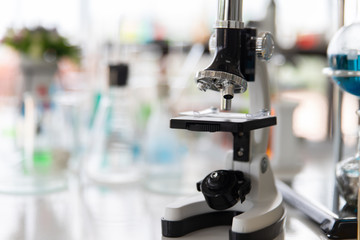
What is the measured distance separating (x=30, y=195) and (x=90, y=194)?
108mm

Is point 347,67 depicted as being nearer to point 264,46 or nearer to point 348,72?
point 348,72

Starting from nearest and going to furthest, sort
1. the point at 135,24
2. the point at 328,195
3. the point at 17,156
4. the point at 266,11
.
Answer: the point at 328,195 < the point at 17,156 < the point at 266,11 < the point at 135,24

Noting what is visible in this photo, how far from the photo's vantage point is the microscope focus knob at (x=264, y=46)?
2.13 feet

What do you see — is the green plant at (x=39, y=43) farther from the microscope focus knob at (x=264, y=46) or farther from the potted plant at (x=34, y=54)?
the microscope focus knob at (x=264, y=46)

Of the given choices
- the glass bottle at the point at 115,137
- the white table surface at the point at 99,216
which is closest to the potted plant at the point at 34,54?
the glass bottle at the point at 115,137

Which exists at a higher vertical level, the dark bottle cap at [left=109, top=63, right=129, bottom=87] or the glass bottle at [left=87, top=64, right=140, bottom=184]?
the dark bottle cap at [left=109, top=63, right=129, bottom=87]

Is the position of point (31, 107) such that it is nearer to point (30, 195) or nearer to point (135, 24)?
point (30, 195)

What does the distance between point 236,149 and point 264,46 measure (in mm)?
148

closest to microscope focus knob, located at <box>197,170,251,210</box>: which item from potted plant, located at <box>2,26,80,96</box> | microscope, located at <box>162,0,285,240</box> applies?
microscope, located at <box>162,0,285,240</box>

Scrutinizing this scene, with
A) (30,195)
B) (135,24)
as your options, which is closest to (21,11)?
(135,24)

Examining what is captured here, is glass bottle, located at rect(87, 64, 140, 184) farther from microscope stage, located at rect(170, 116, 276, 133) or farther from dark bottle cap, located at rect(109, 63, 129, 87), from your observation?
microscope stage, located at rect(170, 116, 276, 133)

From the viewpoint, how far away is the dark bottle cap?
1.00m

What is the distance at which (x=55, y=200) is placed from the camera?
0.84 meters

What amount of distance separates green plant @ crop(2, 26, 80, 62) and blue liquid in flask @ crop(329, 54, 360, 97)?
0.84 meters
